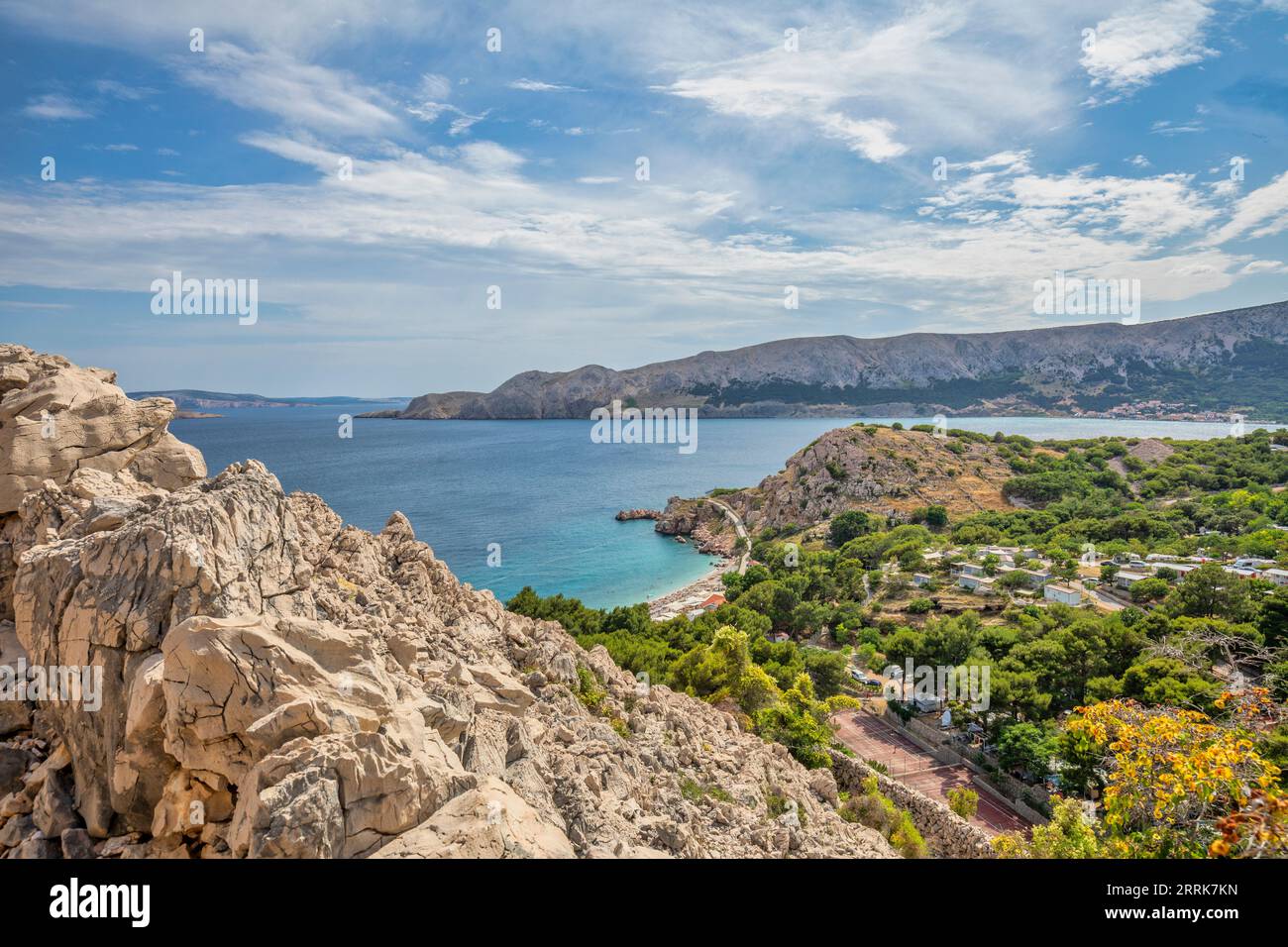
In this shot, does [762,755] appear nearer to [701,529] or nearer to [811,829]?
[811,829]

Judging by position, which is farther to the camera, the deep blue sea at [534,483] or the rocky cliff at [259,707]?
the deep blue sea at [534,483]

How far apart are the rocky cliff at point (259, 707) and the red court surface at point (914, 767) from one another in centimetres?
1091

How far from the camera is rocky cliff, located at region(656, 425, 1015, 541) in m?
74.6

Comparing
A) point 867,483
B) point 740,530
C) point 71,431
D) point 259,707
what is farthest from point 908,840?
point 740,530

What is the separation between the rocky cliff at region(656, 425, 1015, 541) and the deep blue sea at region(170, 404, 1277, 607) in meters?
11.3

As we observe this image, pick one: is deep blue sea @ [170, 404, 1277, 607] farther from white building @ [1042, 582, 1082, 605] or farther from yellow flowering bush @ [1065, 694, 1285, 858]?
yellow flowering bush @ [1065, 694, 1285, 858]

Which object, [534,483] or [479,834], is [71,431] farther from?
[534,483]

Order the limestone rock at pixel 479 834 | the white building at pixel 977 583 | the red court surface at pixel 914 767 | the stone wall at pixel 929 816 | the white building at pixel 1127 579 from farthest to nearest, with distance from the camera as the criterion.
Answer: the white building at pixel 977 583, the white building at pixel 1127 579, the red court surface at pixel 914 767, the stone wall at pixel 929 816, the limestone rock at pixel 479 834

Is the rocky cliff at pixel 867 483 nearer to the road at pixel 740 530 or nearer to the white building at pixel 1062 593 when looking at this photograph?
the road at pixel 740 530

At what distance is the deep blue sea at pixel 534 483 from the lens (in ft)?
213

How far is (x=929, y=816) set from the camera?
726 inches

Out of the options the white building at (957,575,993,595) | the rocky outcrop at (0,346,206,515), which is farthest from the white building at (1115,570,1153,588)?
the rocky outcrop at (0,346,206,515)

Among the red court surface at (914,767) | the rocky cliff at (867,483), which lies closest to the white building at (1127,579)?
the red court surface at (914,767)
